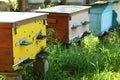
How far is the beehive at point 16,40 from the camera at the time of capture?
3291 mm

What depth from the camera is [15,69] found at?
342cm

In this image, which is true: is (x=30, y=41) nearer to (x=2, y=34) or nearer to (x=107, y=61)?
(x=2, y=34)

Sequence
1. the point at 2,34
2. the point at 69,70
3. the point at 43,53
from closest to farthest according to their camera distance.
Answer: the point at 2,34, the point at 43,53, the point at 69,70

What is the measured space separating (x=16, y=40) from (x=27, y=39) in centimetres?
29

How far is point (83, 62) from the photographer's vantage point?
4738 millimetres

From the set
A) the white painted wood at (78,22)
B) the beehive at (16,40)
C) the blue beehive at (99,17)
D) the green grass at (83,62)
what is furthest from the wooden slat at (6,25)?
the blue beehive at (99,17)

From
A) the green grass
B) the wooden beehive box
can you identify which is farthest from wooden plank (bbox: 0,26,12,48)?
the wooden beehive box

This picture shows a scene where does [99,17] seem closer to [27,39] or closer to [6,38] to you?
[27,39]

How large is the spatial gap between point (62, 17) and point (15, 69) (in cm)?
174

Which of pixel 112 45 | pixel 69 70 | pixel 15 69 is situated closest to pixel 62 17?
pixel 69 70

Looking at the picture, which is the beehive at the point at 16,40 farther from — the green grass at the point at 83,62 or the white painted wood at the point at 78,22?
the white painted wood at the point at 78,22

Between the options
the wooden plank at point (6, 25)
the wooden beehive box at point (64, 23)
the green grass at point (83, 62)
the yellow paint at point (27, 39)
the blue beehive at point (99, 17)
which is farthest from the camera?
the blue beehive at point (99, 17)

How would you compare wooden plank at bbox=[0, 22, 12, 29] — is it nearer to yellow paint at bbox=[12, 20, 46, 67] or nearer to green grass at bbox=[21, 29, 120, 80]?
yellow paint at bbox=[12, 20, 46, 67]

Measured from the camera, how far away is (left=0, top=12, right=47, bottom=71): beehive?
3291 millimetres
